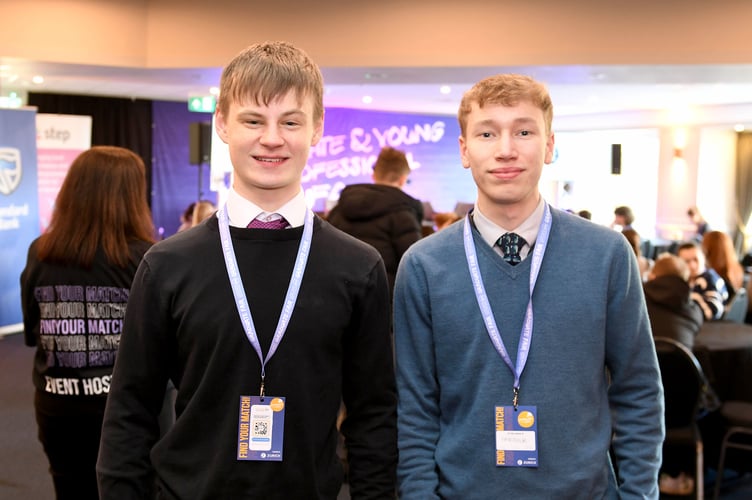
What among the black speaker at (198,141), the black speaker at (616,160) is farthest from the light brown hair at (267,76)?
the black speaker at (616,160)

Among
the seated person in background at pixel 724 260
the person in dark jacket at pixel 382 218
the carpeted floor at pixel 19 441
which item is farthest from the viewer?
the seated person in background at pixel 724 260

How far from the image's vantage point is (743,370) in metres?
3.98

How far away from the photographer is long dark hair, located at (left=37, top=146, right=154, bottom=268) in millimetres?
2555

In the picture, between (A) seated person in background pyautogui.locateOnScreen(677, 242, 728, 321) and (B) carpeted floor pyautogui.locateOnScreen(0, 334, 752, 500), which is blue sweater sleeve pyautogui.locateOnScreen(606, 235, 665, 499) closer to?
(B) carpeted floor pyautogui.locateOnScreen(0, 334, 752, 500)

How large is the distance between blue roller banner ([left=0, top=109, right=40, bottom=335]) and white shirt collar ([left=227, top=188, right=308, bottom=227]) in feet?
22.7

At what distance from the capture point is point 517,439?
1.52 metres

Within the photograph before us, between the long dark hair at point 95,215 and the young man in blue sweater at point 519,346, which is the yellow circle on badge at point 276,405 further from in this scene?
the long dark hair at point 95,215

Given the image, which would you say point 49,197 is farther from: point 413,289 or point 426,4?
point 413,289

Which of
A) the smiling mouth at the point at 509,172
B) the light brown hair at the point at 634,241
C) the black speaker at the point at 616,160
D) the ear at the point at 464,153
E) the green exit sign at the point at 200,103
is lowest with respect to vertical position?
Result: the light brown hair at the point at 634,241

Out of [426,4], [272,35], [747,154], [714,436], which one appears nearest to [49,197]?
[272,35]

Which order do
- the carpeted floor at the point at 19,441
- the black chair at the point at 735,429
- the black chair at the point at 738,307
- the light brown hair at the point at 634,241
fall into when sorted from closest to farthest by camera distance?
the black chair at the point at 735,429
the carpeted floor at the point at 19,441
the light brown hair at the point at 634,241
the black chair at the point at 738,307

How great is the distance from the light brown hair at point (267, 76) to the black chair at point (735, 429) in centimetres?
304

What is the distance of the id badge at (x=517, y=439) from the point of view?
1.52m

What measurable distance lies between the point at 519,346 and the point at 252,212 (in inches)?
23.1
